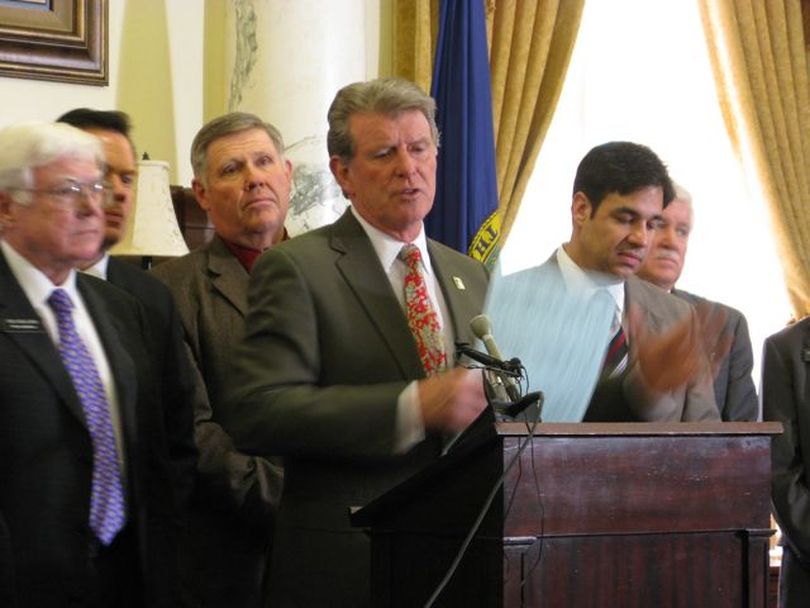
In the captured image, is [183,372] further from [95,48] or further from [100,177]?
[95,48]

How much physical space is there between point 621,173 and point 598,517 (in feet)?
5.40

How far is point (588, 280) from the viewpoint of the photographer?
381cm

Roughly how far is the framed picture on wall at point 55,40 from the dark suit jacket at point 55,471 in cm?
311

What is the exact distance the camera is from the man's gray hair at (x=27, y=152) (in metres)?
3.38

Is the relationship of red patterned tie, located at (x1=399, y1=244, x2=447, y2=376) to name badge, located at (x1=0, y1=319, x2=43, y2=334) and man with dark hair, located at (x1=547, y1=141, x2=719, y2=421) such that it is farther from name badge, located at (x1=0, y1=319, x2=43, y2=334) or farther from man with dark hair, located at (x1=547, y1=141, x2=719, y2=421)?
name badge, located at (x1=0, y1=319, x2=43, y2=334)

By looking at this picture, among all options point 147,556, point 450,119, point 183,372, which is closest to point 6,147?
point 183,372

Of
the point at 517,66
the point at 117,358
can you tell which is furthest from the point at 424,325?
the point at 517,66

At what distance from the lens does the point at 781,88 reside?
314 inches

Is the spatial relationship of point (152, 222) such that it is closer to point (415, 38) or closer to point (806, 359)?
point (415, 38)

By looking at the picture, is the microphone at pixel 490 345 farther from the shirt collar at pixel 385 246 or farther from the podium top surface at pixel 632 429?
the shirt collar at pixel 385 246

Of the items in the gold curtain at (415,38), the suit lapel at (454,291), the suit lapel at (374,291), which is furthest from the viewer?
the gold curtain at (415,38)

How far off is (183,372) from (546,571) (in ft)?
4.71

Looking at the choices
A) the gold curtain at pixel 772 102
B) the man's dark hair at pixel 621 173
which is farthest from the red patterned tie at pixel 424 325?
the gold curtain at pixel 772 102

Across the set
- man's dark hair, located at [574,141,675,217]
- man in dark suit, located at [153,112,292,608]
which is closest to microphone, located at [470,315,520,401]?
man in dark suit, located at [153,112,292,608]
